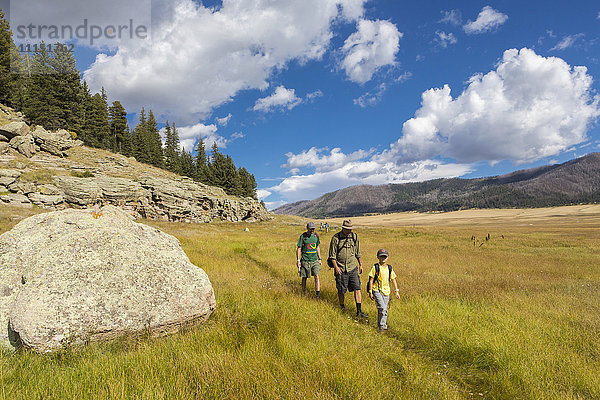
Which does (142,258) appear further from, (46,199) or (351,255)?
(46,199)

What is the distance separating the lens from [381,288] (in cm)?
575

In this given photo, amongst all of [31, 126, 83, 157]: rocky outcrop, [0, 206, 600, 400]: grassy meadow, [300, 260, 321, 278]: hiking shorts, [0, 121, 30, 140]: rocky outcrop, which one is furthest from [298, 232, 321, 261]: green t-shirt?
[31, 126, 83, 157]: rocky outcrop

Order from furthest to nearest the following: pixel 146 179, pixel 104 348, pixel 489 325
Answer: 1. pixel 146 179
2. pixel 489 325
3. pixel 104 348

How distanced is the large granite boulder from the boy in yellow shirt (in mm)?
3827

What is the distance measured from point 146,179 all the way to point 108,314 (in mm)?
44298

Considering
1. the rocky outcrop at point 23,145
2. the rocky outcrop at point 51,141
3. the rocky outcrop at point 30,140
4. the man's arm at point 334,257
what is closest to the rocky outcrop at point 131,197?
the rocky outcrop at point 23,145

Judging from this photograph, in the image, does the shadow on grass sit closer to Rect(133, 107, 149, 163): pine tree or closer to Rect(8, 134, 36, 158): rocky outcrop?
Rect(8, 134, 36, 158): rocky outcrop

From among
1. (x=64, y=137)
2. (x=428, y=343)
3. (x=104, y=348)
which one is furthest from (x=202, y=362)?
(x=64, y=137)

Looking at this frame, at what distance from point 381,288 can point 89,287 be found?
5863 mm

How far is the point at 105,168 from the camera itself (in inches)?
1645

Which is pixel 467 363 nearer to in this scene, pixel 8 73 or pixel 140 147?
pixel 8 73

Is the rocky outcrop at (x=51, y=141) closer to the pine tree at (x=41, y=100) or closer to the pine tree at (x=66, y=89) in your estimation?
the pine tree at (x=41, y=100)

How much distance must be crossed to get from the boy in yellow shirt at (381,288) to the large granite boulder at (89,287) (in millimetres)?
3827

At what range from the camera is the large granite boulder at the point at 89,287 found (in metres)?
3.70
